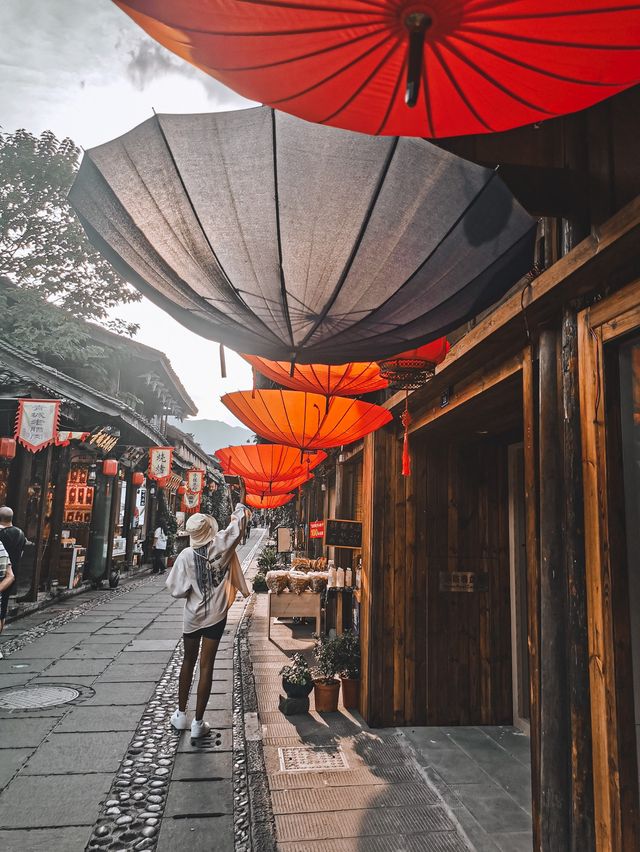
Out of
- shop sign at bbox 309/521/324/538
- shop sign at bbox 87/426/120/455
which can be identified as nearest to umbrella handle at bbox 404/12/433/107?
shop sign at bbox 309/521/324/538

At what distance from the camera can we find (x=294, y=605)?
1006cm

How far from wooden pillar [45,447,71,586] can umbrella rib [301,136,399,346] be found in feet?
45.0

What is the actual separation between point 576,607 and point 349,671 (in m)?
4.76

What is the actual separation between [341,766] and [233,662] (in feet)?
13.3

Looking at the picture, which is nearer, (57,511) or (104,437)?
(57,511)

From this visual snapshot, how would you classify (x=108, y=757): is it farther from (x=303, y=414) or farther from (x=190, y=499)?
(x=190, y=499)

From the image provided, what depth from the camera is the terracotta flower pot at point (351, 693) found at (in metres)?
6.66

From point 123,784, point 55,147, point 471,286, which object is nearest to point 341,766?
point 123,784

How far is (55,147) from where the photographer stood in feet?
58.5

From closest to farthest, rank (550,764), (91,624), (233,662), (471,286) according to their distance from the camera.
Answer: (471,286), (550,764), (233,662), (91,624)

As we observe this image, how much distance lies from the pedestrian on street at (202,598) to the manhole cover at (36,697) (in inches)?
72.2

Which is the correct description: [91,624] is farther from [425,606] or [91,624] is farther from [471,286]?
[471,286]

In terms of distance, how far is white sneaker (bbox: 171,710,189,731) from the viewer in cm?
566

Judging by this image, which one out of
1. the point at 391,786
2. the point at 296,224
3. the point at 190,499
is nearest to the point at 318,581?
the point at 391,786
